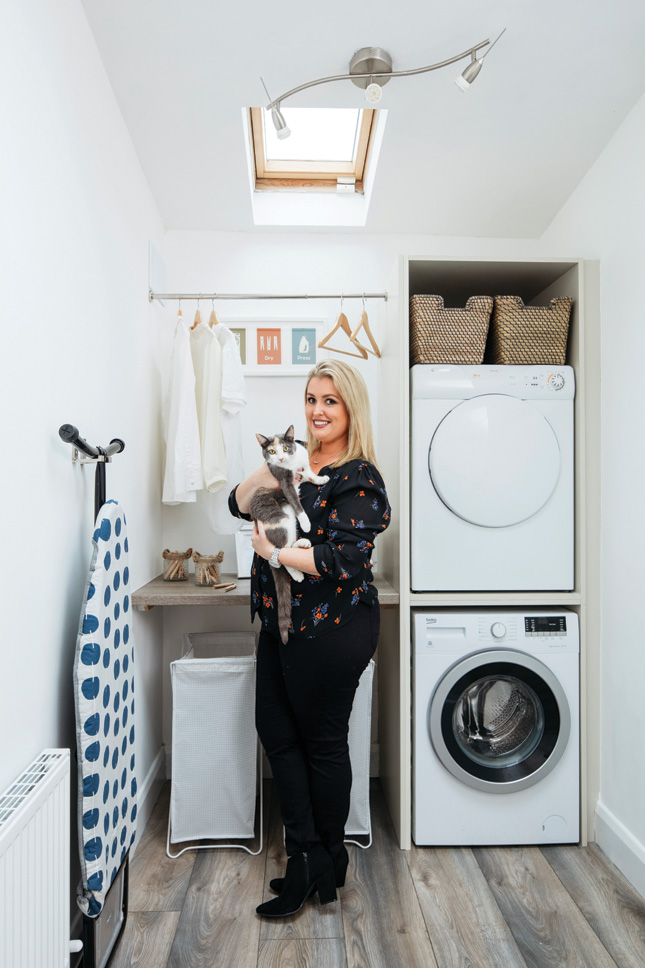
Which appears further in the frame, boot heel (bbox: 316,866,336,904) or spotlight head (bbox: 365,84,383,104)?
boot heel (bbox: 316,866,336,904)

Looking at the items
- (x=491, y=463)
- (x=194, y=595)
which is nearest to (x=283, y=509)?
(x=194, y=595)

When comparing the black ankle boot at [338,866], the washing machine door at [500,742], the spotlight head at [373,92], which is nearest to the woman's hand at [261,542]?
the washing machine door at [500,742]

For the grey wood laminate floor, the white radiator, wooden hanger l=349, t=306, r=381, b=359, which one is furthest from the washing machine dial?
the white radiator

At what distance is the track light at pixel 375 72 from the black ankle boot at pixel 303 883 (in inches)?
88.8

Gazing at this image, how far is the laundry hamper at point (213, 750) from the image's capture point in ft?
7.06

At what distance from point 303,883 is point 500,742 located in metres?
0.88

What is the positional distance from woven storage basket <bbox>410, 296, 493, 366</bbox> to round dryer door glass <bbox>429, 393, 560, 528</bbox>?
0.61ft

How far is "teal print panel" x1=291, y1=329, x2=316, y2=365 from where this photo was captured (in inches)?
109

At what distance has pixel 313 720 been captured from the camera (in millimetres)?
1859

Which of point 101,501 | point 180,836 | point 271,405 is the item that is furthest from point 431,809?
point 271,405

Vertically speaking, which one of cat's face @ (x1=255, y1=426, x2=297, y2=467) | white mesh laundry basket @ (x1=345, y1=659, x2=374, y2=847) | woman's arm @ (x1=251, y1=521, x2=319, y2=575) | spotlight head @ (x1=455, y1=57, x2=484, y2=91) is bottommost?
white mesh laundry basket @ (x1=345, y1=659, x2=374, y2=847)

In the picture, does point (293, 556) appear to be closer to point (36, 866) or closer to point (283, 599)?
point (283, 599)

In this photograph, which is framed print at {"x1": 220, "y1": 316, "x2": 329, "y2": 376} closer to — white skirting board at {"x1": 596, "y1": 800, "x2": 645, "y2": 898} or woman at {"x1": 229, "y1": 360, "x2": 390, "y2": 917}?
woman at {"x1": 229, "y1": 360, "x2": 390, "y2": 917}

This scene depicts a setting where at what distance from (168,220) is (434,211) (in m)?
1.20
